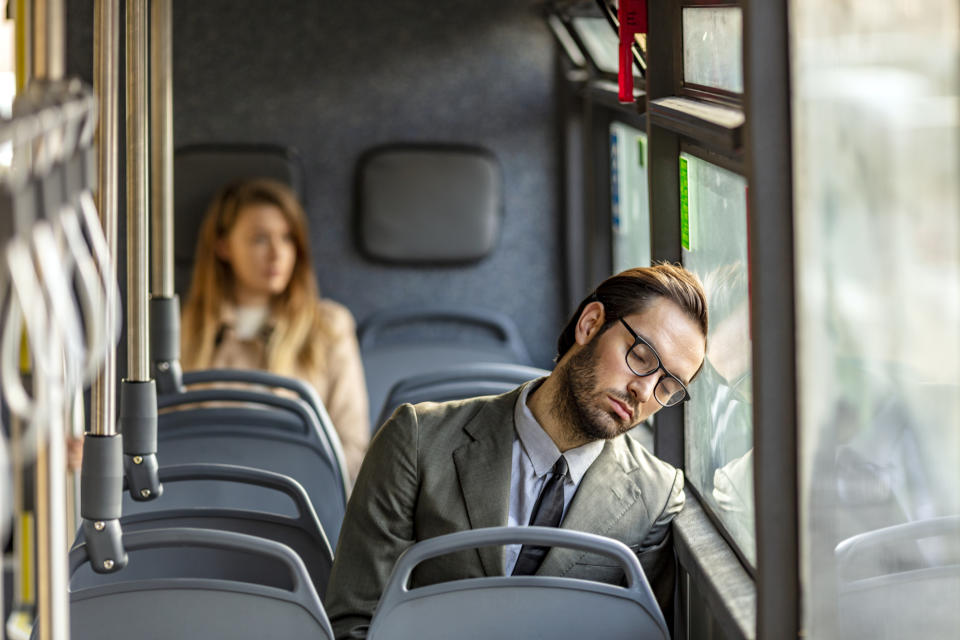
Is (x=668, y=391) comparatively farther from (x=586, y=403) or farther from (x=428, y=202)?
(x=428, y=202)

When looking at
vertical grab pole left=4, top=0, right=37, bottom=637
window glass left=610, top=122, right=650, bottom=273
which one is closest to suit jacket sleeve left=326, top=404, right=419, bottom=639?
vertical grab pole left=4, top=0, right=37, bottom=637

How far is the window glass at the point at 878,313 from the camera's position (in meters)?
1.13

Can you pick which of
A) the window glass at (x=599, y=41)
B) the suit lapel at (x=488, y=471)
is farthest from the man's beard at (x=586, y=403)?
the window glass at (x=599, y=41)

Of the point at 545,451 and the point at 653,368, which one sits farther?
the point at 545,451

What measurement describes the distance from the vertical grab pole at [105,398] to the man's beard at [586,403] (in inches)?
27.3

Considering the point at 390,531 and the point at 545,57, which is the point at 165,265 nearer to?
the point at 390,531

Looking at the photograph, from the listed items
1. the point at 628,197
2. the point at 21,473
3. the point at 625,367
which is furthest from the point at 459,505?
the point at 628,197

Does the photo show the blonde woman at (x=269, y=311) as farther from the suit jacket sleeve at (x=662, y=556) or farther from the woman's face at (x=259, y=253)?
the suit jacket sleeve at (x=662, y=556)

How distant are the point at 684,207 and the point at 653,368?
1.59 ft

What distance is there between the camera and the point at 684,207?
2.22 m

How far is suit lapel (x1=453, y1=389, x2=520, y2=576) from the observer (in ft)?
6.26

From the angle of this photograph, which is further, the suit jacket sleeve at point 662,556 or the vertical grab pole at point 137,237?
the suit jacket sleeve at point 662,556

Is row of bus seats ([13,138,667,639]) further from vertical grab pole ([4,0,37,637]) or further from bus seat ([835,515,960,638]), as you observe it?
bus seat ([835,515,960,638])

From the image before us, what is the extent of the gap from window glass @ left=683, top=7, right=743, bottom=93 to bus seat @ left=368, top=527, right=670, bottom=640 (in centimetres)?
67
